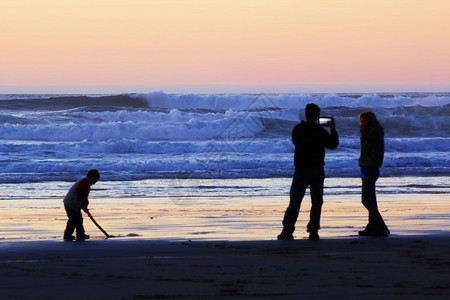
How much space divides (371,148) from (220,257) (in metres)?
2.47

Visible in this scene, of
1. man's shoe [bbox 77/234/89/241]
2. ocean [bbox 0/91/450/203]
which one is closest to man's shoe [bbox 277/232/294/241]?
man's shoe [bbox 77/234/89/241]

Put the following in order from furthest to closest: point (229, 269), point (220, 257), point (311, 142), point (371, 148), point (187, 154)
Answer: point (187, 154)
point (371, 148)
point (311, 142)
point (220, 257)
point (229, 269)

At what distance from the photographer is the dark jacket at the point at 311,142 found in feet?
29.4

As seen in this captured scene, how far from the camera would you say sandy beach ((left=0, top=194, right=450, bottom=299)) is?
6.09 meters

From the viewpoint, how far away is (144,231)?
10125 millimetres

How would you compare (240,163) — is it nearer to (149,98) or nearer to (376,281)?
(376,281)

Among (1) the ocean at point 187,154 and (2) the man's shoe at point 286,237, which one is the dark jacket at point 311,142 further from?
(1) the ocean at point 187,154

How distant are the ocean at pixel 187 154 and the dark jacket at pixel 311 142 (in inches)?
213

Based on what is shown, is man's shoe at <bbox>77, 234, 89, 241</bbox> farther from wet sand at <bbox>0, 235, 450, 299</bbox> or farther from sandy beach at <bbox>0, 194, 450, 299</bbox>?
wet sand at <bbox>0, 235, 450, 299</bbox>

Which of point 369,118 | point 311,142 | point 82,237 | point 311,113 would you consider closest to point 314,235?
point 311,142

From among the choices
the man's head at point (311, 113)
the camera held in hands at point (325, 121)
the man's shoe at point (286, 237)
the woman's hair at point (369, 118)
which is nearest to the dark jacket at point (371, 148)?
the woman's hair at point (369, 118)

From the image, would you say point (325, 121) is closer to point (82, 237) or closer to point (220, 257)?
point (220, 257)

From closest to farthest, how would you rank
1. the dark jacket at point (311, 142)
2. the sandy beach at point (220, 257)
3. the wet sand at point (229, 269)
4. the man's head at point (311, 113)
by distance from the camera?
the wet sand at point (229, 269) < the sandy beach at point (220, 257) < the dark jacket at point (311, 142) < the man's head at point (311, 113)

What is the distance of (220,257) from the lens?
772 centimetres
